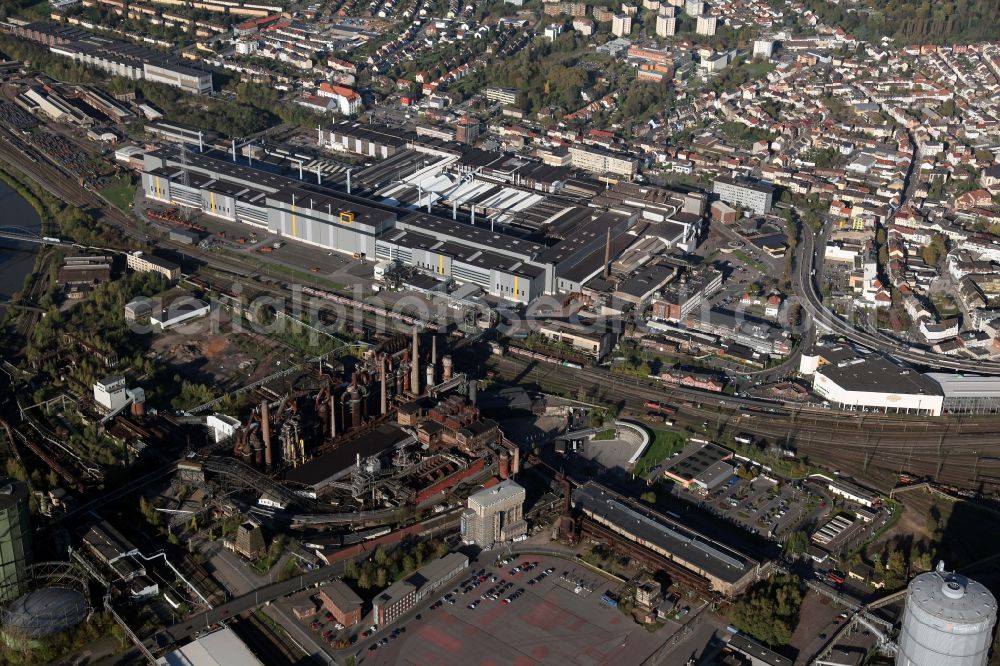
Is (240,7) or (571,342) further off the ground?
(240,7)

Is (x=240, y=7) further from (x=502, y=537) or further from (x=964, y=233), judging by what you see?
(x=502, y=537)

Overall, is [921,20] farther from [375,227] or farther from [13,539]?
[13,539]

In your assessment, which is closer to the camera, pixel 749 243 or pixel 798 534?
pixel 798 534

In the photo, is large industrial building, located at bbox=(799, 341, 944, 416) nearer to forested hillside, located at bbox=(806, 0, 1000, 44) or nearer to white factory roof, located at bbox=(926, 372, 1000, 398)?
white factory roof, located at bbox=(926, 372, 1000, 398)

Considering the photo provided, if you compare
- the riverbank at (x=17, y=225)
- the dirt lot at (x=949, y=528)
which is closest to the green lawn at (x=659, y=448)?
the dirt lot at (x=949, y=528)

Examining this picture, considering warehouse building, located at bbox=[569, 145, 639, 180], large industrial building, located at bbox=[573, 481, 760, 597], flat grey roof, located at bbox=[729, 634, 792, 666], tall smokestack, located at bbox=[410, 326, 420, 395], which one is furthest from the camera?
warehouse building, located at bbox=[569, 145, 639, 180]

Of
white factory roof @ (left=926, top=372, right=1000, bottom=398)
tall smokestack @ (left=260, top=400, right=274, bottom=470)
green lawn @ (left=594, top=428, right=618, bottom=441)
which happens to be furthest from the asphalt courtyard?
white factory roof @ (left=926, top=372, right=1000, bottom=398)

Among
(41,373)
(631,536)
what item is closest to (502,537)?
(631,536)
